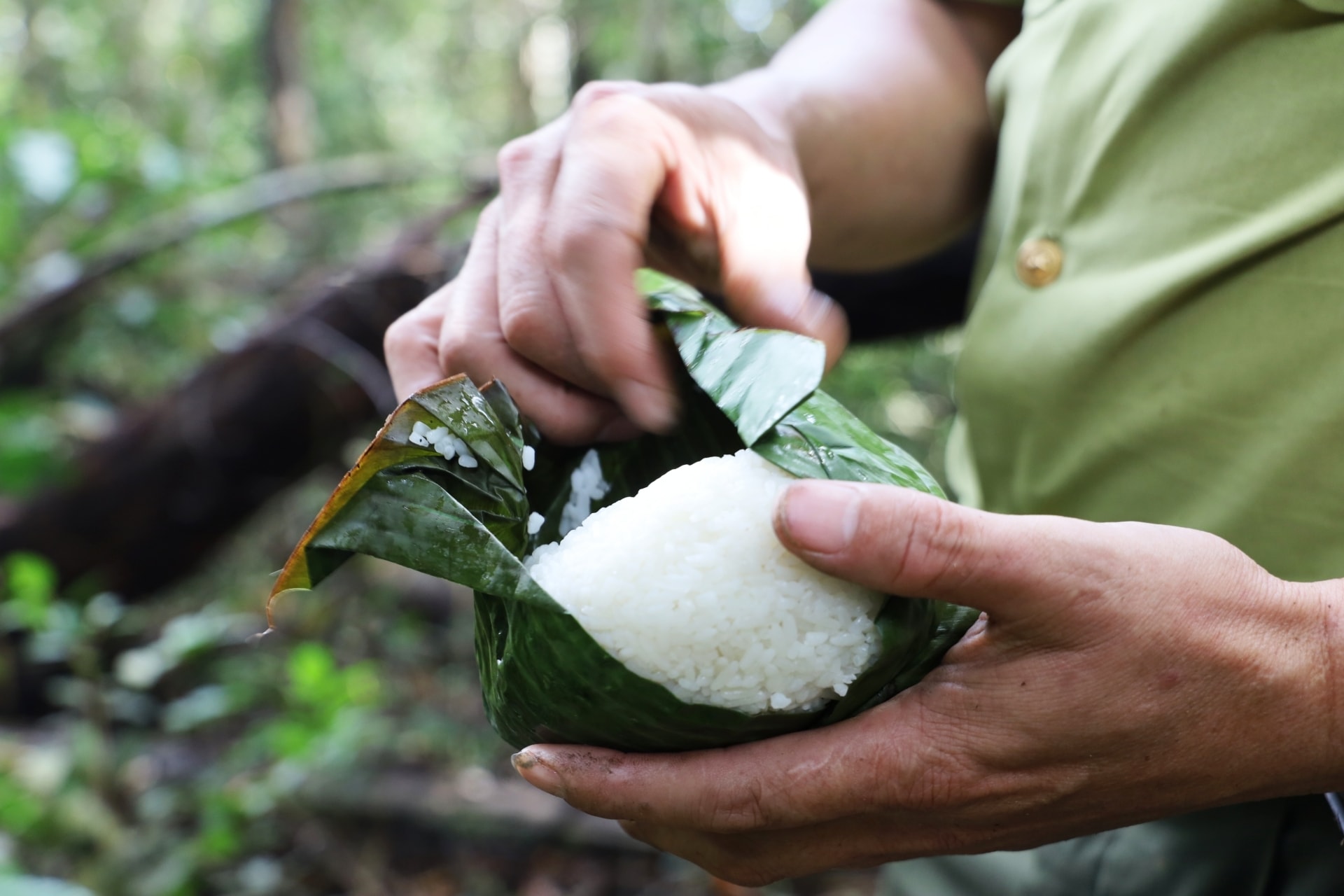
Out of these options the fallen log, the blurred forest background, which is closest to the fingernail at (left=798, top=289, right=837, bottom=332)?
the blurred forest background

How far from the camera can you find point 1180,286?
106cm

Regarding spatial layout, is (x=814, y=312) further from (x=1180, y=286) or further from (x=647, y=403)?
(x=1180, y=286)

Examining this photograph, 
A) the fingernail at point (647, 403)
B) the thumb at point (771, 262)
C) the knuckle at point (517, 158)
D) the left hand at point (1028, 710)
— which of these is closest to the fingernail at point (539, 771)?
the left hand at point (1028, 710)

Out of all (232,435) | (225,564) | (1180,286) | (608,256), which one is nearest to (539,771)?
(608,256)

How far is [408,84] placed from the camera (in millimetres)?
11703

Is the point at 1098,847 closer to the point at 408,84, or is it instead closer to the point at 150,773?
the point at 150,773

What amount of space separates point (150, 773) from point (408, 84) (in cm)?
1060

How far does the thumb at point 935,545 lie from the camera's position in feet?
2.37

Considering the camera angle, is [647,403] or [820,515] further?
[647,403]

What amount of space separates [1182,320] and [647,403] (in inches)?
24.7

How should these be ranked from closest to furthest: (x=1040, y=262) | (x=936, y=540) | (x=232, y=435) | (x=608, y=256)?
(x=936, y=540)
(x=608, y=256)
(x=1040, y=262)
(x=232, y=435)

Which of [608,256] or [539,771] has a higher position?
[608,256]

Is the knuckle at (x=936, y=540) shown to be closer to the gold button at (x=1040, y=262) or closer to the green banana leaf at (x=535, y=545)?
the green banana leaf at (x=535, y=545)

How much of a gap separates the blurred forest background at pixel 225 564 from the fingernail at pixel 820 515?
1384 mm
